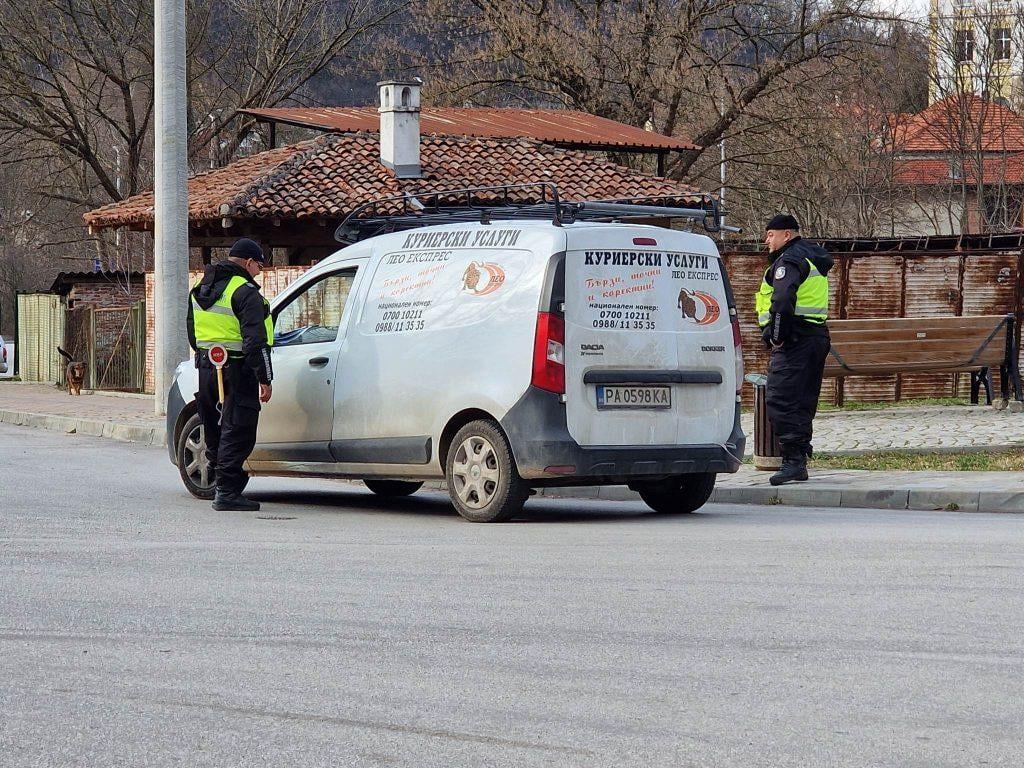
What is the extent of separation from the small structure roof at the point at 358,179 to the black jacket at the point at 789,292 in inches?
713

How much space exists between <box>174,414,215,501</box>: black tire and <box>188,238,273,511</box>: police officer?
638 millimetres

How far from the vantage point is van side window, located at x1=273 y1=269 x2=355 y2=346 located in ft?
36.8

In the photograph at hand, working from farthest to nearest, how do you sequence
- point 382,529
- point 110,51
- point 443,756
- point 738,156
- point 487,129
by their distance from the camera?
point 110,51 → point 738,156 → point 487,129 → point 382,529 → point 443,756

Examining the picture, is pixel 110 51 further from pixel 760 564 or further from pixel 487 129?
pixel 760 564

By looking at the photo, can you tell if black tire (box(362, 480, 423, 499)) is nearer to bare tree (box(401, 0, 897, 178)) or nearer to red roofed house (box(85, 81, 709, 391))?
red roofed house (box(85, 81, 709, 391))

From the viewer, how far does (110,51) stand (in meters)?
44.3

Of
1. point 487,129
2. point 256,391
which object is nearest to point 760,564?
point 256,391

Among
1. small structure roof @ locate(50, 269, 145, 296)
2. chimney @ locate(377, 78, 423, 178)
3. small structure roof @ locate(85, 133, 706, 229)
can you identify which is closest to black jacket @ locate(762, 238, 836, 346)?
small structure roof @ locate(85, 133, 706, 229)

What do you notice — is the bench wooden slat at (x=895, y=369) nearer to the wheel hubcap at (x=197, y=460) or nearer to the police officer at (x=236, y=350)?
the wheel hubcap at (x=197, y=460)

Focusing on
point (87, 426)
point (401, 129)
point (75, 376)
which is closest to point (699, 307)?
point (87, 426)

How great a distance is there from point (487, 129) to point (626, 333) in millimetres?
25657

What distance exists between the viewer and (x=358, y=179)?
101ft

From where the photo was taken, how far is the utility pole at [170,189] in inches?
787

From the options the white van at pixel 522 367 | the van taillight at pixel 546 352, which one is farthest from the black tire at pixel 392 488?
the van taillight at pixel 546 352
